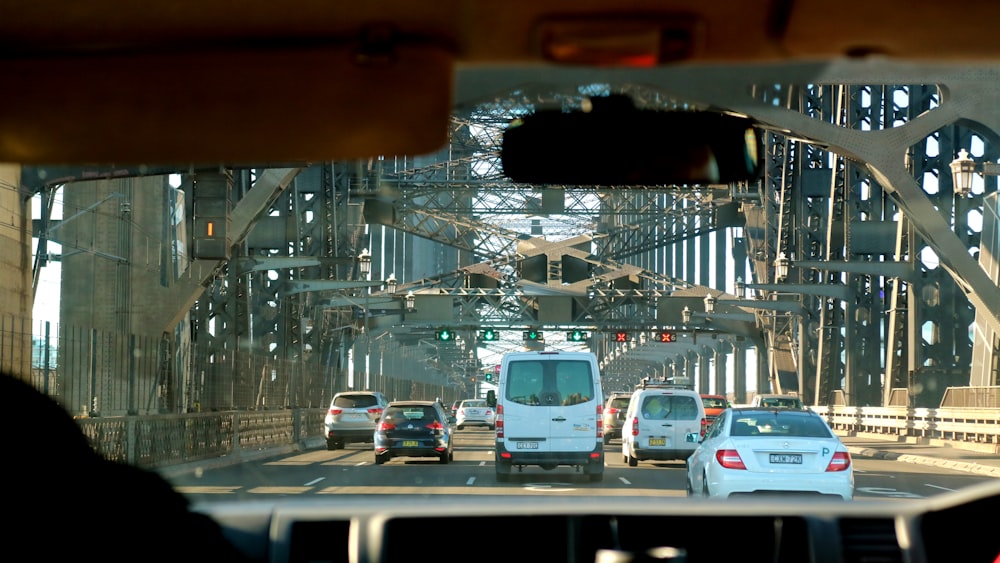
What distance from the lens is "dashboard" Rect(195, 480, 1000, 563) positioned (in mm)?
5691

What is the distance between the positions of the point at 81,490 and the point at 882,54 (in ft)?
8.19

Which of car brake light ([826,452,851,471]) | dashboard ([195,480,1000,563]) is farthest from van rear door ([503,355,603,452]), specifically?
dashboard ([195,480,1000,563])

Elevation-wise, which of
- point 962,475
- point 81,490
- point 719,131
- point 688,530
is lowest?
point 962,475

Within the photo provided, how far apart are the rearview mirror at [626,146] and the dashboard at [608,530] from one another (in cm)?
176

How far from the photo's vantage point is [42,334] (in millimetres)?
21938

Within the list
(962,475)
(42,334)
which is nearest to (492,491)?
(42,334)

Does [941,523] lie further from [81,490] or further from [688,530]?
[81,490]

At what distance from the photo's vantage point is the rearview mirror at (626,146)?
14.0 feet

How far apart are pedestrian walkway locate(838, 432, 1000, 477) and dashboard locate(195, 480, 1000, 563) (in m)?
22.3

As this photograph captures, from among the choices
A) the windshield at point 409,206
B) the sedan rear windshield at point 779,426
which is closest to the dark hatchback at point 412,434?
the windshield at point 409,206

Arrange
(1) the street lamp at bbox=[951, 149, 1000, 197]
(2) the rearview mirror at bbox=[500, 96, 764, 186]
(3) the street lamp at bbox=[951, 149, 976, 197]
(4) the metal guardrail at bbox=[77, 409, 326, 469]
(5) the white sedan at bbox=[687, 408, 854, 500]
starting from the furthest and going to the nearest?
(3) the street lamp at bbox=[951, 149, 976, 197]
(1) the street lamp at bbox=[951, 149, 1000, 197]
(4) the metal guardrail at bbox=[77, 409, 326, 469]
(5) the white sedan at bbox=[687, 408, 854, 500]
(2) the rearview mirror at bbox=[500, 96, 764, 186]

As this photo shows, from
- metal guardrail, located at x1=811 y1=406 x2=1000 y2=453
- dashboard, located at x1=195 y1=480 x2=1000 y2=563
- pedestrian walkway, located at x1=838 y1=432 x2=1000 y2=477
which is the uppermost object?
dashboard, located at x1=195 y1=480 x2=1000 y2=563

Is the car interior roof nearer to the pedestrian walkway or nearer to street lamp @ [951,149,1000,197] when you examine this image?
street lamp @ [951,149,1000,197]

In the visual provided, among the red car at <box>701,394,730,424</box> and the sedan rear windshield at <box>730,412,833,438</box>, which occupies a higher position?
the sedan rear windshield at <box>730,412,833,438</box>
